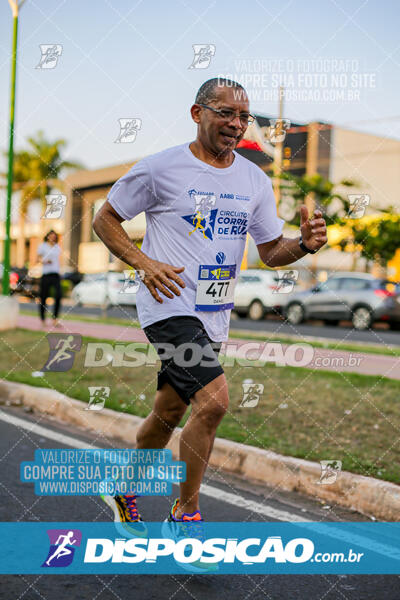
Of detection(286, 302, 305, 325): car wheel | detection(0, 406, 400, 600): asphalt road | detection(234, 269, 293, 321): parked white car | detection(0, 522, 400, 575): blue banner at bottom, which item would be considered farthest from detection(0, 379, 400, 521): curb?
detection(234, 269, 293, 321): parked white car

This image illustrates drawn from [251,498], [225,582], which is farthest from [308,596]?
[251,498]

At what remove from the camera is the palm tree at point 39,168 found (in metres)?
47.1

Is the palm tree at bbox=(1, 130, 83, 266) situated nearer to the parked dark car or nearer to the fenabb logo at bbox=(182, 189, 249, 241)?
the parked dark car

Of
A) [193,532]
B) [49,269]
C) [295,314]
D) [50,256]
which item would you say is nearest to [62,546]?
[193,532]

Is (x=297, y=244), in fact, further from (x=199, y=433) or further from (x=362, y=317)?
(x=362, y=317)

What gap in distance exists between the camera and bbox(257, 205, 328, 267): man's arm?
3.21m

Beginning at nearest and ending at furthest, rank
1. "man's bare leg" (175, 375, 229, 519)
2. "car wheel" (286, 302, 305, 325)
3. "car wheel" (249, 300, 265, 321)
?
"man's bare leg" (175, 375, 229, 519) → "car wheel" (286, 302, 305, 325) → "car wheel" (249, 300, 265, 321)

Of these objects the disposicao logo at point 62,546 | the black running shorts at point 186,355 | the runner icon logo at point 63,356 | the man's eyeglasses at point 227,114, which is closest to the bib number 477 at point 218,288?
the black running shorts at point 186,355

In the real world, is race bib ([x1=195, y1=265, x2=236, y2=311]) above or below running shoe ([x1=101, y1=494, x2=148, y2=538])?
above

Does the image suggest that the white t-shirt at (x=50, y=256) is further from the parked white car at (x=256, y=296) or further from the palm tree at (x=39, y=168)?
the palm tree at (x=39, y=168)

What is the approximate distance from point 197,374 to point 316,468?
5.61ft

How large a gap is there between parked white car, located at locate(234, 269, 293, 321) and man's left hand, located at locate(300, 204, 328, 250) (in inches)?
730

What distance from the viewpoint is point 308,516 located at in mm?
3959

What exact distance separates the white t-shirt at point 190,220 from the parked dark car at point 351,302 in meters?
17.3
